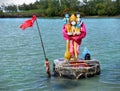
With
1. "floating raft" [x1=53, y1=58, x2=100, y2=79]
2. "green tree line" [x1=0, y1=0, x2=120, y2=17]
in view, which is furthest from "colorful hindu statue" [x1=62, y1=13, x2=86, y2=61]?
"green tree line" [x1=0, y1=0, x2=120, y2=17]

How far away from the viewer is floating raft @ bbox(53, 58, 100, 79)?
18.0m

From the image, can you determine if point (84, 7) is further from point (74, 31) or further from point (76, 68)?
point (76, 68)

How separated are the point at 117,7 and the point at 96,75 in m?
147

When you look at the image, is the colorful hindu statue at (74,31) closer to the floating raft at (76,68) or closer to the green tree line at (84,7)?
the floating raft at (76,68)

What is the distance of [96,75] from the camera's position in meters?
18.9

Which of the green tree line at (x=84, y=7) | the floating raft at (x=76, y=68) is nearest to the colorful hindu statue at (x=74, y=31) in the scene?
the floating raft at (x=76, y=68)

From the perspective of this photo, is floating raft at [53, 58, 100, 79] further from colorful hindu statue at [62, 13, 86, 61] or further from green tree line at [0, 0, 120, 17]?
green tree line at [0, 0, 120, 17]

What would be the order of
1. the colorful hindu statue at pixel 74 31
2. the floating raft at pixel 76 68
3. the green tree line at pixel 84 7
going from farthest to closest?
A: 1. the green tree line at pixel 84 7
2. the colorful hindu statue at pixel 74 31
3. the floating raft at pixel 76 68

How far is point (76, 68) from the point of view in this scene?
58.9 feet

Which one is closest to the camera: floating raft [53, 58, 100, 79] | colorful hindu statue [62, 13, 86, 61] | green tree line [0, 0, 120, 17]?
floating raft [53, 58, 100, 79]

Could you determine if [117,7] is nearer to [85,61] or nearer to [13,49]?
[13,49]

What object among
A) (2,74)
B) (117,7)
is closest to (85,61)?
(2,74)

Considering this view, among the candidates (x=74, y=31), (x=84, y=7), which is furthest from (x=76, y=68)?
(x=84, y=7)

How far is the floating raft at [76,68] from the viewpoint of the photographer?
59.1 feet
